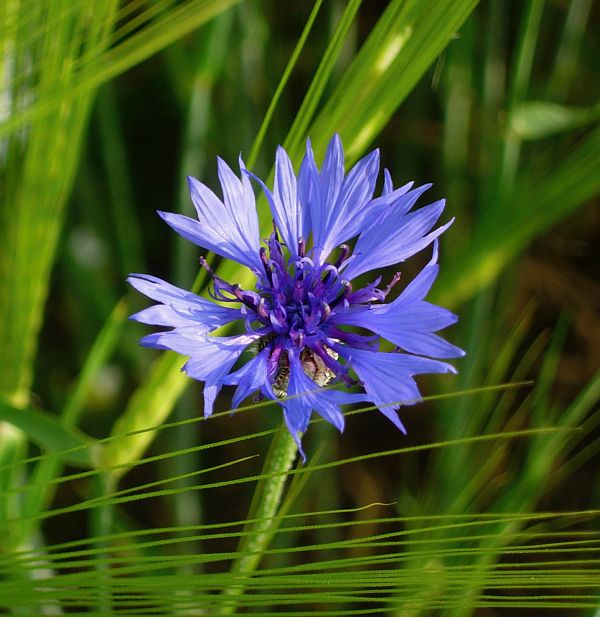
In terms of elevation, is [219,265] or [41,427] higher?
[219,265]

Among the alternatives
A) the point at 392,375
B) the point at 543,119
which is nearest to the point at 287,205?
the point at 392,375

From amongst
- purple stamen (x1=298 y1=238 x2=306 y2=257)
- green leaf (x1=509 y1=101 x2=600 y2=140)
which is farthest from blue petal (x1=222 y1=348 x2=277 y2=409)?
green leaf (x1=509 y1=101 x2=600 y2=140)

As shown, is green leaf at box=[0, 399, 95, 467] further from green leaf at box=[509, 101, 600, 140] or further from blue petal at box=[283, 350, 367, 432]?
green leaf at box=[509, 101, 600, 140]

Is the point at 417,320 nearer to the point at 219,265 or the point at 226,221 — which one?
the point at 226,221

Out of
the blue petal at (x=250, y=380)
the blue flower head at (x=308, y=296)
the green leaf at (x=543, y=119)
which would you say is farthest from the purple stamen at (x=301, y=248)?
the green leaf at (x=543, y=119)

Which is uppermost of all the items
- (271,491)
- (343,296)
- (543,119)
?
(543,119)

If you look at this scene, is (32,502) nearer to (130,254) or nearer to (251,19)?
(130,254)

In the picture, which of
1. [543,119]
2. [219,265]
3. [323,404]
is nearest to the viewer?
[323,404]
